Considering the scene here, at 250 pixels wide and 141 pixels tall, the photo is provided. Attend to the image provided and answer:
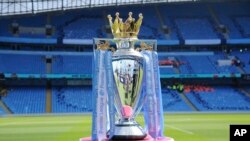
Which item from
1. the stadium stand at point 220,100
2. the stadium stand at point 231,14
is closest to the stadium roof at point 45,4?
the stadium stand at point 231,14

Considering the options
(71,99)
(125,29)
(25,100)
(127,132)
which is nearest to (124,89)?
(127,132)

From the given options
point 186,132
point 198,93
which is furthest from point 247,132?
point 198,93

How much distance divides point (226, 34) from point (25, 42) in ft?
103

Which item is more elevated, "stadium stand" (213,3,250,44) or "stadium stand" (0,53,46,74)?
"stadium stand" (213,3,250,44)

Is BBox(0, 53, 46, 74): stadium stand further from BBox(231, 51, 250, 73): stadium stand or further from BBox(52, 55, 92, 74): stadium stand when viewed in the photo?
BBox(231, 51, 250, 73): stadium stand

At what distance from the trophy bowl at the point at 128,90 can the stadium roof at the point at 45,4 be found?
171 ft

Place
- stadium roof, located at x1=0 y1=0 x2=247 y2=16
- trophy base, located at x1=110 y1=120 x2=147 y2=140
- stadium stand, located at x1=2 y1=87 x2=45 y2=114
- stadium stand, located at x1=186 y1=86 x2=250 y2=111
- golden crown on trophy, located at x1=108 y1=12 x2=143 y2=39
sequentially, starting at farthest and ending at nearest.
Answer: stadium roof, located at x1=0 y1=0 x2=247 y2=16
stadium stand, located at x1=186 y1=86 x2=250 y2=111
stadium stand, located at x1=2 y1=87 x2=45 y2=114
golden crown on trophy, located at x1=108 y1=12 x2=143 y2=39
trophy base, located at x1=110 y1=120 x2=147 y2=140

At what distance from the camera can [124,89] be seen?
658 inches

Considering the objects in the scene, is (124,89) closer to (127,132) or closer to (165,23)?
(127,132)

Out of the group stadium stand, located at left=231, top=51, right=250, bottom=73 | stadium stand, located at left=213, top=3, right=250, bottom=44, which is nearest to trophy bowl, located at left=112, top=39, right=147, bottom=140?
stadium stand, located at left=231, top=51, right=250, bottom=73

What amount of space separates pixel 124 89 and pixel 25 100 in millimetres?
45917

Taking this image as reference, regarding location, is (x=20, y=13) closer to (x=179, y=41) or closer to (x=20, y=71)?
(x=20, y=71)

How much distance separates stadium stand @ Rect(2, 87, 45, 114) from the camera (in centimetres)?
5809

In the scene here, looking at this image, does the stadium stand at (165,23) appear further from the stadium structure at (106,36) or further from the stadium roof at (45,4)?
the stadium roof at (45,4)
